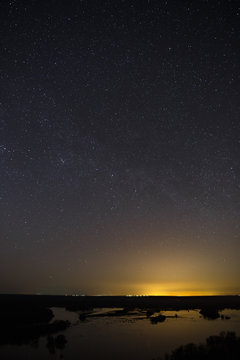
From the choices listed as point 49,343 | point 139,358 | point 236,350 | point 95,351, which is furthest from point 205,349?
point 49,343

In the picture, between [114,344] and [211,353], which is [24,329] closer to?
[114,344]

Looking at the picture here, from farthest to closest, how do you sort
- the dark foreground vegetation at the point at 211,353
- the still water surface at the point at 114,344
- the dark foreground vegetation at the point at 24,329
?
the dark foreground vegetation at the point at 24,329
the still water surface at the point at 114,344
the dark foreground vegetation at the point at 211,353

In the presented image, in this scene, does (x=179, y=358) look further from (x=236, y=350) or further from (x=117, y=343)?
(x=117, y=343)

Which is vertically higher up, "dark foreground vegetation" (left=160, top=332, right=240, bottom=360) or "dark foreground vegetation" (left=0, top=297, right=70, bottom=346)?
"dark foreground vegetation" (left=160, top=332, right=240, bottom=360)

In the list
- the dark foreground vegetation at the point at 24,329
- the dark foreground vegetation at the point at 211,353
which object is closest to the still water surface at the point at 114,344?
the dark foreground vegetation at the point at 24,329

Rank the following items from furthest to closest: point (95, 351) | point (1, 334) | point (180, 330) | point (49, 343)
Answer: point (180, 330)
point (1, 334)
point (49, 343)
point (95, 351)

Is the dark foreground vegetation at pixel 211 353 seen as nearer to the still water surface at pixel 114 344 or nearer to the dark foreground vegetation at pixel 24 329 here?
the still water surface at pixel 114 344

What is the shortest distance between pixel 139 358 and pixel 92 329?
18.2 m

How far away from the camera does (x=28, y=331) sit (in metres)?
36.8

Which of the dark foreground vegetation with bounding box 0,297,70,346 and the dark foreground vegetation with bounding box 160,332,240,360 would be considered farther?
the dark foreground vegetation with bounding box 0,297,70,346

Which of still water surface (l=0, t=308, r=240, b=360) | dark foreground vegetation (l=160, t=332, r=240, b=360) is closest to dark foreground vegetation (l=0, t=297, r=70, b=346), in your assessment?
still water surface (l=0, t=308, r=240, b=360)

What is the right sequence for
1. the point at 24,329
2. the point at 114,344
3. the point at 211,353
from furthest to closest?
the point at 24,329 → the point at 114,344 → the point at 211,353

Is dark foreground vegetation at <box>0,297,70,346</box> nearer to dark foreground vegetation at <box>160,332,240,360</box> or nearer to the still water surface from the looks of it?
the still water surface

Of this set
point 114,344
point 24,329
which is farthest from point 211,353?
point 24,329
